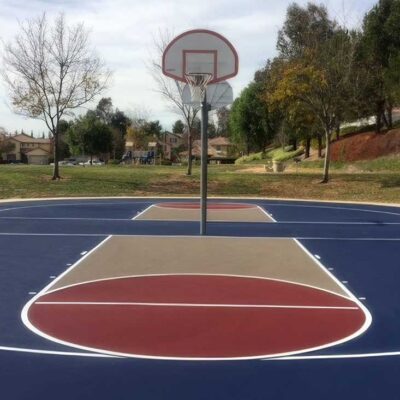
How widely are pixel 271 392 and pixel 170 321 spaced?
2166mm

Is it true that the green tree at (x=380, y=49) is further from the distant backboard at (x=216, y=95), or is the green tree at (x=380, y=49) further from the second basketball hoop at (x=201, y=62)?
the distant backboard at (x=216, y=95)

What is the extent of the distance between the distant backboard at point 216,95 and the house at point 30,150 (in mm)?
90458

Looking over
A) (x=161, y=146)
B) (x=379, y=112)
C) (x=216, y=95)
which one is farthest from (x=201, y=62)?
(x=161, y=146)

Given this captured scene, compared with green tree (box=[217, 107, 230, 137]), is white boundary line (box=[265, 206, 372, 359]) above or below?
below

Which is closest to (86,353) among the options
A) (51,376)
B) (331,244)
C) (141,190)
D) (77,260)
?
(51,376)

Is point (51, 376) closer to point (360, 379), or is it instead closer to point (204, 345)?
point (204, 345)

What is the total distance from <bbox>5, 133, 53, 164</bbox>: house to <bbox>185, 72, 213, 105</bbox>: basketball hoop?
90238mm

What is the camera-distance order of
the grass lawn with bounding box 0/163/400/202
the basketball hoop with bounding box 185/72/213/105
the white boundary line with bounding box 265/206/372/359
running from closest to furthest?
the white boundary line with bounding box 265/206/372/359
the basketball hoop with bounding box 185/72/213/105
the grass lawn with bounding box 0/163/400/202

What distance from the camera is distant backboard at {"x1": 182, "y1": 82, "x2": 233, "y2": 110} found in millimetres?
13594

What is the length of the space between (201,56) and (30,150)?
10896 cm

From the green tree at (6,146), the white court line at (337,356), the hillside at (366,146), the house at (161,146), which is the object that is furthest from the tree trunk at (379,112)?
the green tree at (6,146)

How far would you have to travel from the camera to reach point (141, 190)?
1096 inches

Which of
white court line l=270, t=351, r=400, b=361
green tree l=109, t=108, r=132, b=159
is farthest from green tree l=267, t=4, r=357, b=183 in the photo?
green tree l=109, t=108, r=132, b=159

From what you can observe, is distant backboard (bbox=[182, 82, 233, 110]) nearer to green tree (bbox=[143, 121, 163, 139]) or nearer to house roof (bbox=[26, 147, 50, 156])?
green tree (bbox=[143, 121, 163, 139])
